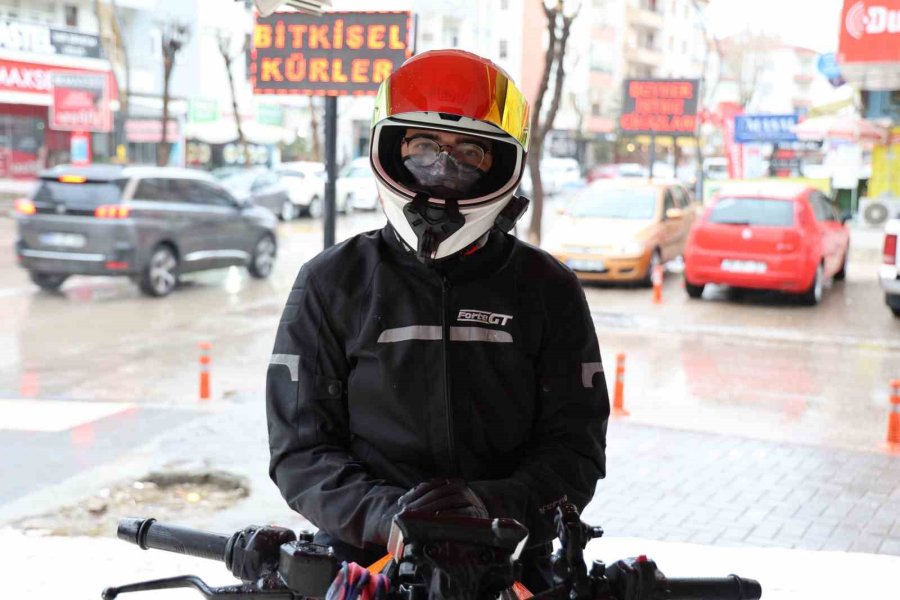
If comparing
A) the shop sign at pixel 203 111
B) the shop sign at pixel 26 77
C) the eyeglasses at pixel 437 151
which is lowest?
the eyeglasses at pixel 437 151

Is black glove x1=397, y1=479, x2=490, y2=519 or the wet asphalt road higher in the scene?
black glove x1=397, y1=479, x2=490, y2=519

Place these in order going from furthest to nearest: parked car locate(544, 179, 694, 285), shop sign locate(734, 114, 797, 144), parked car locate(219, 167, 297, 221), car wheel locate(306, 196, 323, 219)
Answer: car wheel locate(306, 196, 323, 219), shop sign locate(734, 114, 797, 144), parked car locate(219, 167, 297, 221), parked car locate(544, 179, 694, 285)

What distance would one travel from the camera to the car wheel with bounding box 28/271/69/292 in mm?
15344

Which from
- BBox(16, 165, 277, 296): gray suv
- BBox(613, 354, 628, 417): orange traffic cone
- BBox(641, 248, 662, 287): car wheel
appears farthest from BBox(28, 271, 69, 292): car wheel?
BBox(613, 354, 628, 417): orange traffic cone

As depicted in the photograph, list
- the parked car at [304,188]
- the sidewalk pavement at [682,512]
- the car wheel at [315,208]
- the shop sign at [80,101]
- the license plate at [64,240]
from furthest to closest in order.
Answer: the shop sign at [80,101] → the car wheel at [315,208] → the parked car at [304,188] → the license plate at [64,240] → the sidewalk pavement at [682,512]

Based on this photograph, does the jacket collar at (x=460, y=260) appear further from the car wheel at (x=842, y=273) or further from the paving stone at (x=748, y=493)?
the car wheel at (x=842, y=273)

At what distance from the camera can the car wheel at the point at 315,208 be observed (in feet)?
102

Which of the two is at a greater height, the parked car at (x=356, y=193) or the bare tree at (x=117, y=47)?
the bare tree at (x=117, y=47)

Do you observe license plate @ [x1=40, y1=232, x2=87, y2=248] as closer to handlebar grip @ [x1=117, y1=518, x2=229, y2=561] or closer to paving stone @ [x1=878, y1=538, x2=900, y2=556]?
paving stone @ [x1=878, y1=538, x2=900, y2=556]

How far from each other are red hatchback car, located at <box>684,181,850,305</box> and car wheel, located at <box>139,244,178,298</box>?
707cm

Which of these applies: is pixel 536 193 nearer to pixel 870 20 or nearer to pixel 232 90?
pixel 870 20

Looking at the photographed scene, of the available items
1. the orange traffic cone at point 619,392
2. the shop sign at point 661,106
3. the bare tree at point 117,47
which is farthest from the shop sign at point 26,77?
the orange traffic cone at point 619,392

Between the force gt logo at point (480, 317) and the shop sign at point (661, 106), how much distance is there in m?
27.3

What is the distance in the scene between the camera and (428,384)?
2.18 metres
